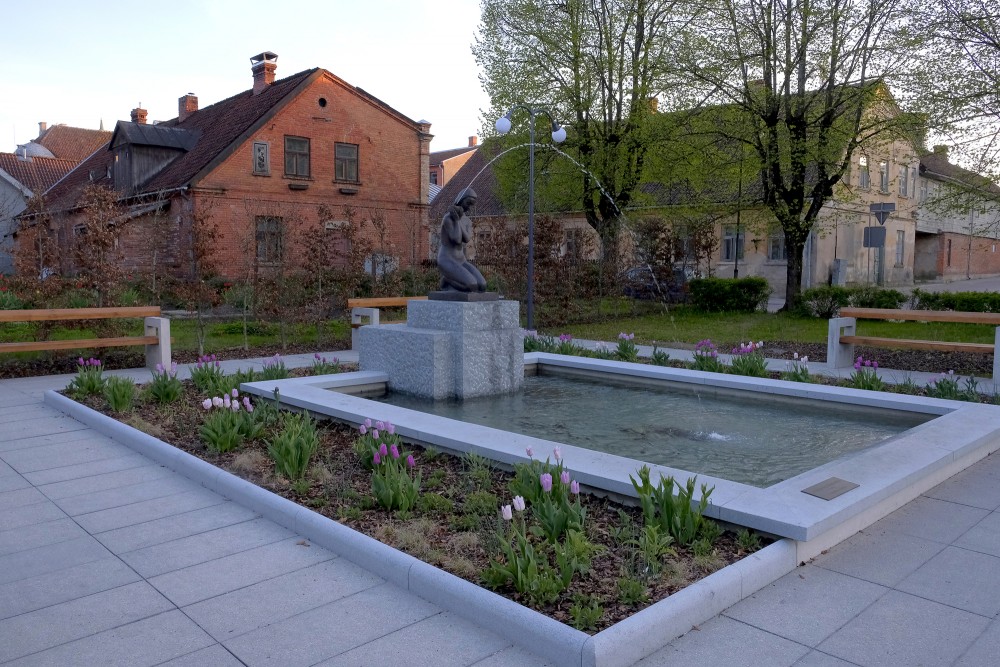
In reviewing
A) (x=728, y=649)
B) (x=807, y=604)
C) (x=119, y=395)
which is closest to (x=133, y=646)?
(x=728, y=649)

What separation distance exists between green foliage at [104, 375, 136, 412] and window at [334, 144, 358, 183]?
21559mm

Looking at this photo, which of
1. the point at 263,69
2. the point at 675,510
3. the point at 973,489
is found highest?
the point at 263,69

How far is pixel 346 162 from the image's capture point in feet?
94.8

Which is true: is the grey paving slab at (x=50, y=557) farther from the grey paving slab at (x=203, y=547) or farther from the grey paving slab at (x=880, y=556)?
the grey paving slab at (x=880, y=556)

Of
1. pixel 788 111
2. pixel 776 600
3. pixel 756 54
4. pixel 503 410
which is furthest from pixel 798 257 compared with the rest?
pixel 776 600

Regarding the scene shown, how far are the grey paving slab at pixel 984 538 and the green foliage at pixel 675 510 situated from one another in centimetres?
154

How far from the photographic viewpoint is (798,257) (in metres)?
21.8

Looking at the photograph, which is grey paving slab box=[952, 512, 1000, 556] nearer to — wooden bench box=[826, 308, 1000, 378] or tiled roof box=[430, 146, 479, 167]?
wooden bench box=[826, 308, 1000, 378]

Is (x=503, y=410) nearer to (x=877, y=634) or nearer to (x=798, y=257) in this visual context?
Result: (x=877, y=634)

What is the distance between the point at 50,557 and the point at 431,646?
248 cm

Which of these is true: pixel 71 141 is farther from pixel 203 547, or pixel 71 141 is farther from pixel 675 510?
pixel 675 510

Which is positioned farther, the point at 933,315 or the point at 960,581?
the point at 933,315

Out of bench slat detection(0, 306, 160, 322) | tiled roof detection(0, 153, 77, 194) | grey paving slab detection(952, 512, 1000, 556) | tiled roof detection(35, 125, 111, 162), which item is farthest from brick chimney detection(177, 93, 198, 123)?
grey paving slab detection(952, 512, 1000, 556)

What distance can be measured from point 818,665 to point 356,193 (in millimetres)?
27305
